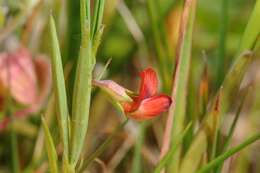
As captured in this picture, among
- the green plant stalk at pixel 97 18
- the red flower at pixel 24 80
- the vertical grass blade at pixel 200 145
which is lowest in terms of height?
the red flower at pixel 24 80

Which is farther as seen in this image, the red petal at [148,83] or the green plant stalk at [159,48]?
the green plant stalk at [159,48]

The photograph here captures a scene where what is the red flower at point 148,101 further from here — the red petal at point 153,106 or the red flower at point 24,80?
the red flower at point 24,80

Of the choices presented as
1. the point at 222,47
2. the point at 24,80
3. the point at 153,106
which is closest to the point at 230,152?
the point at 153,106

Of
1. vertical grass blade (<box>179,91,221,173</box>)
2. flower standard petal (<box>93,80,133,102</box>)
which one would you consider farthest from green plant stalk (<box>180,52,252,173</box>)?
flower standard petal (<box>93,80,133,102</box>)

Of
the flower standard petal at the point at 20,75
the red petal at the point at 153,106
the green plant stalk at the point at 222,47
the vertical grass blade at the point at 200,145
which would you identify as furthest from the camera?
the flower standard petal at the point at 20,75

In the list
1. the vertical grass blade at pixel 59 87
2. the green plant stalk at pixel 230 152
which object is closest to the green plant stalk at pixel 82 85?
the vertical grass blade at pixel 59 87

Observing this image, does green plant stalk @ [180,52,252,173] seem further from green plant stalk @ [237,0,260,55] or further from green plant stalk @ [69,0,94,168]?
green plant stalk @ [69,0,94,168]

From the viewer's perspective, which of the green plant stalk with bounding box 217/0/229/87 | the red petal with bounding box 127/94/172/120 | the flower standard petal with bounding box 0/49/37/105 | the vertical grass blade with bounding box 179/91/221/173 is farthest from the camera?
the flower standard petal with bounding box 0/49/37/105
